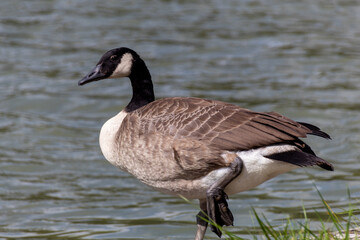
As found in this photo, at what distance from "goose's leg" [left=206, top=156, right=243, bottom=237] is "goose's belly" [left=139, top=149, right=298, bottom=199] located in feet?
0.14

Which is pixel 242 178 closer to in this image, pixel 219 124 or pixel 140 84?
pixel 219 124

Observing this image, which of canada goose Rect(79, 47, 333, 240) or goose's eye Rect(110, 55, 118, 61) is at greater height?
goose's eye Rect(110, 55, 118, 61)

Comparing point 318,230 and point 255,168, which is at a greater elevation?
point 255,168

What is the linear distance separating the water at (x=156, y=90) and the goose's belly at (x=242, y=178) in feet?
6.44

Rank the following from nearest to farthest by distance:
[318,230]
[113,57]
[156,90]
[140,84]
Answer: [318,230], [113,57], [140,84], [156,90]

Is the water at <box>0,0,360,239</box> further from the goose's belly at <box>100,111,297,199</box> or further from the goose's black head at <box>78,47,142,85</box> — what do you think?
the goose's black head at <box>78,47,142,85</box>

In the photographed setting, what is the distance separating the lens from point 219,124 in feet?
20.2

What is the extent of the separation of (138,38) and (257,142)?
11.2m

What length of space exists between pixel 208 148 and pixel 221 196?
415mm

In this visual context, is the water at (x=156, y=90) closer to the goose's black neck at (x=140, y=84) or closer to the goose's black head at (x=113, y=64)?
the goose's black neck at (x=140, y=84)

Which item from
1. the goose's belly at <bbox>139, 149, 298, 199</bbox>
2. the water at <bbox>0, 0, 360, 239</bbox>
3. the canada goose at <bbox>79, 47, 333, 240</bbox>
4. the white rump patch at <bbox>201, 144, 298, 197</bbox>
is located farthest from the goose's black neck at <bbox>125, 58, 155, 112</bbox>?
the water at <bbox>0, 0, 360, 239</bbox>

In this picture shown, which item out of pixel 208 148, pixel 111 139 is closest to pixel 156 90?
pixel 111 139

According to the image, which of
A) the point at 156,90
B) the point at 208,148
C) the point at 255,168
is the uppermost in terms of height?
the point at 208,148

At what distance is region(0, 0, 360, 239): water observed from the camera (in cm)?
939
